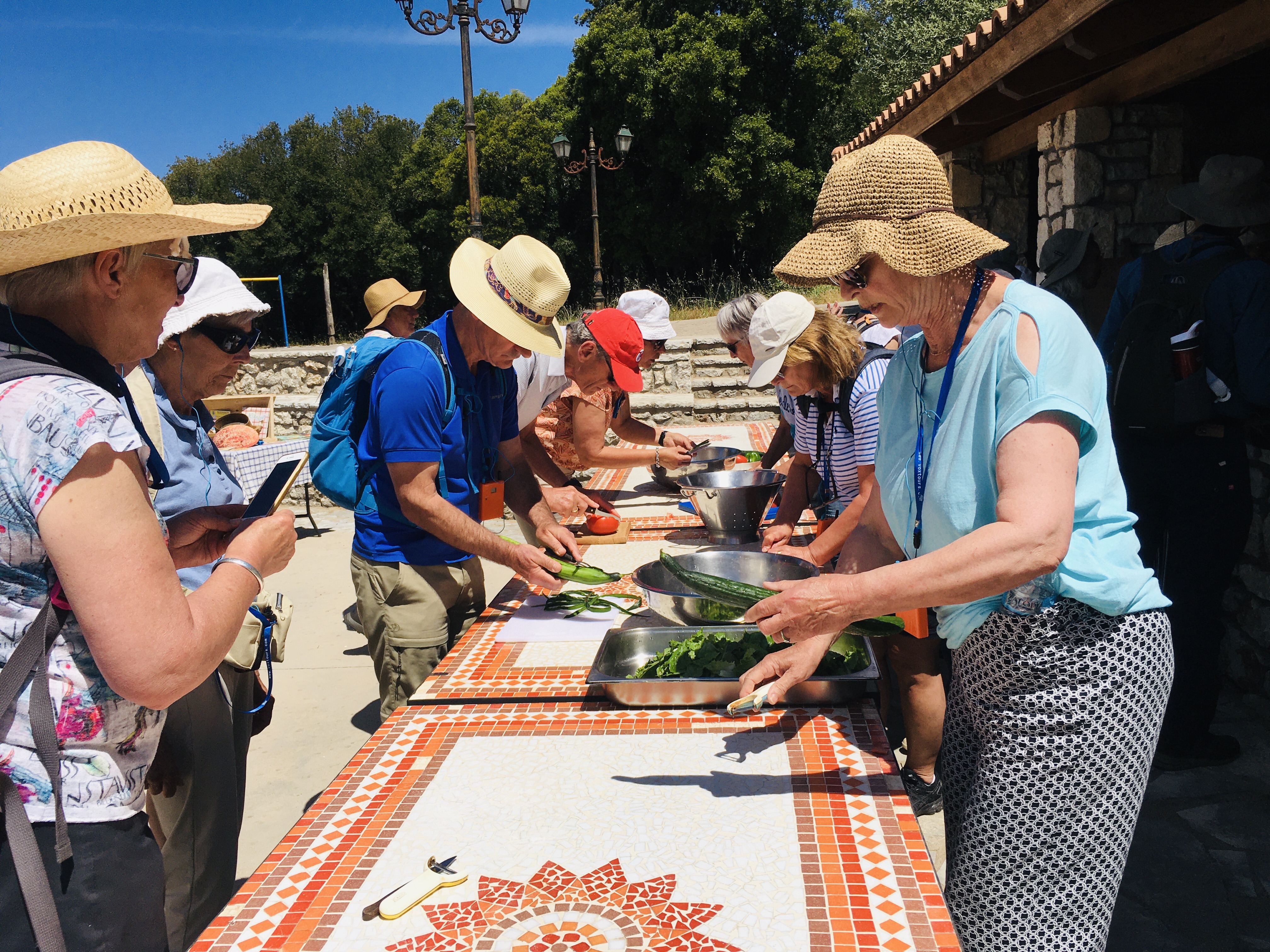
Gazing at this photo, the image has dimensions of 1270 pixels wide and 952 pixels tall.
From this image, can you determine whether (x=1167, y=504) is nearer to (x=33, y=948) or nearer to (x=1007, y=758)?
(x=1007, y=758)

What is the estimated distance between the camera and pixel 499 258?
2.77 metres

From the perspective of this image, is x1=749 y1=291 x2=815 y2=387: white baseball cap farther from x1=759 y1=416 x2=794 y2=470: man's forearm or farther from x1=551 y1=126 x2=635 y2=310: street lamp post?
x1=551 y1=126 x2=635 y2=310: street lamp post

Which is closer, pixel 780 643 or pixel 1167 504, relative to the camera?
pixel 780 643

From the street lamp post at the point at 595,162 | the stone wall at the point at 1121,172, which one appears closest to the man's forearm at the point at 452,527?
the stone wall at the point at 1121,172

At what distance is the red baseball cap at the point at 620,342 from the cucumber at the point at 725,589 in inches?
69.6

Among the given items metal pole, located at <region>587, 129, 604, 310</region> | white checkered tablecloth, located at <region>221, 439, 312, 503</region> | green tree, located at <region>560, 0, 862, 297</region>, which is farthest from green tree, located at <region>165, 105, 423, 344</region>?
white checkered tablecloth, located at <region>221, 439, 312, 503</region>

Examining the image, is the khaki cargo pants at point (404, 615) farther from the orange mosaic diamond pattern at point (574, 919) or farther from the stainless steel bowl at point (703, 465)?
the stainless steel bowl at point (703, 465)

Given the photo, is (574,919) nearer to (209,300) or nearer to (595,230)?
(209,300)

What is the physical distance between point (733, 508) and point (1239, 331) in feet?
6.75

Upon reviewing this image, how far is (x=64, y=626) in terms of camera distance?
3.94ft

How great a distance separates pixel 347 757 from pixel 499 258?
241 cm

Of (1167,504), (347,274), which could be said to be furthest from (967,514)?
(347,274)

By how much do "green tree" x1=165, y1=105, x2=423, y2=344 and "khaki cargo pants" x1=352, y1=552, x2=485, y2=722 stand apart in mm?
28229

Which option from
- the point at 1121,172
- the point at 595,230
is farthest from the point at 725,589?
the point at 595,230
